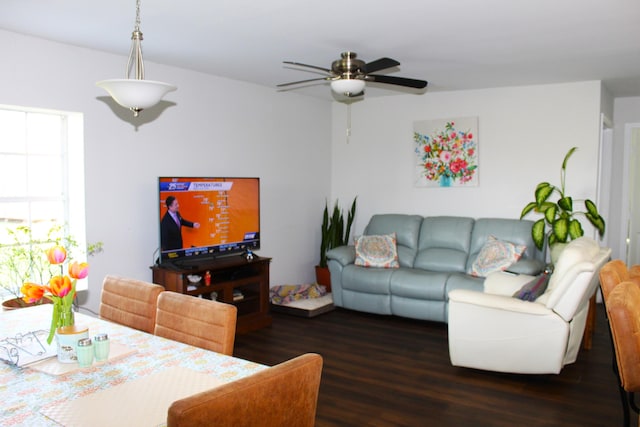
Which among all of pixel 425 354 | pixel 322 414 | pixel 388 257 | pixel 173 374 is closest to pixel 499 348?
pixel 425 354

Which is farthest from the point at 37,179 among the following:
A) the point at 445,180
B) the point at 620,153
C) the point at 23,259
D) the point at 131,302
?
the point at 620,153

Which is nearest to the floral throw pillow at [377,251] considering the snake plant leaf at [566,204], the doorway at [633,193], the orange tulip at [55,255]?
the snake plant leaf at [566,204]

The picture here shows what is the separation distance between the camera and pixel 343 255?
18.6 feet

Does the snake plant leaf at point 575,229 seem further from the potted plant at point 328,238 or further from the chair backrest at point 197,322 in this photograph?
the chair backrest at point 197,322

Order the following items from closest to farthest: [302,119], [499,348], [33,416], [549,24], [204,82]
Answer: [33,416]
[549,24]
[499,348]
[204,82]
[302,119]

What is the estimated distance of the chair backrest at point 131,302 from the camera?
2499 mm

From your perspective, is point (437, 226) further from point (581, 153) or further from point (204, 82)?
point (204, 82)

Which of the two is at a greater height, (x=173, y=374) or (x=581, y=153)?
(x=581, y=153)

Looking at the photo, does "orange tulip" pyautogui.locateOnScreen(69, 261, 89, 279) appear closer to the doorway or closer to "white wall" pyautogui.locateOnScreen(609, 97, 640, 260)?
"white wall" pyautogui.locateOnScreen(609, 97, 640, 260)

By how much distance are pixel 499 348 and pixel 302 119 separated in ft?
11.7

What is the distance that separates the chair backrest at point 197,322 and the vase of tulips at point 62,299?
1.28 ft

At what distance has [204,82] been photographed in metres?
4.99

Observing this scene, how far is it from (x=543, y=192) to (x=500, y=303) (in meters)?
2.15

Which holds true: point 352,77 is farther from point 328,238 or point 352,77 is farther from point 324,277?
point 324,277
